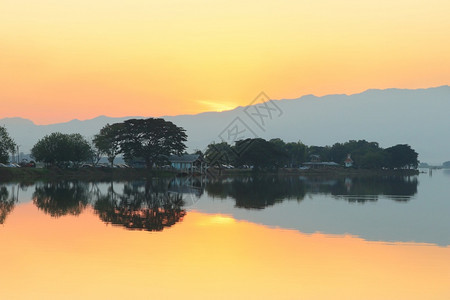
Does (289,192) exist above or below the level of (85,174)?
below

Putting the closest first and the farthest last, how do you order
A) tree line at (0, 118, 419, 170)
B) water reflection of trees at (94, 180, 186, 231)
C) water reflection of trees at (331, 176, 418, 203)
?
water reflection of trees at (94, 180, 186, 231)
water reflection of trees at (331, 176, 418, 203)
tree line at (0, 118, 419, 170)

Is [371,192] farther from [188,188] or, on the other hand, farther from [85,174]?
[85,174]

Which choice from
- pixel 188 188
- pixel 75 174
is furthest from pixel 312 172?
pixel 188 188

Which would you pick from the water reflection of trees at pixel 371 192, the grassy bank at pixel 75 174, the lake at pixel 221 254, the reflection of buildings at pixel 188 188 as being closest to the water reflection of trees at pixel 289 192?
the water reflection of trees at pixel 371 192

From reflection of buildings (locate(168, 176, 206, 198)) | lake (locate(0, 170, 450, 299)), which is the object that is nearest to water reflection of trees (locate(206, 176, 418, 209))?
reflection of buildings (locate(168, 176, 206, 198))

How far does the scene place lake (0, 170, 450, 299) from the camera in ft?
56.3

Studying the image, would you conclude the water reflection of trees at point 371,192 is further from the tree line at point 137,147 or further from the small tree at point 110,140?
the small tree at point 110,140

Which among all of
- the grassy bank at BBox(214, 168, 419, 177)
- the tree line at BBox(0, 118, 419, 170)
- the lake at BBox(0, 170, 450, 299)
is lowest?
the lake at BBox(0, 170, 450, 299)

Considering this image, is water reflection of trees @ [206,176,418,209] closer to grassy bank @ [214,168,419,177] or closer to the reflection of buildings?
the reflection of buildings

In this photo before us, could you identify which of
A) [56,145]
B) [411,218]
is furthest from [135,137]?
[411,218]

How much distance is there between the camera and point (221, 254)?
74.6 ft

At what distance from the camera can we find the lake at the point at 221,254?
1717 centimetres

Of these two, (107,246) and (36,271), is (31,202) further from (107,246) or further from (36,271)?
(36,271)

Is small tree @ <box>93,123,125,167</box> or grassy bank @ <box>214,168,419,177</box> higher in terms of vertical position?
small tree @ <box>93,123,125,167</box>
